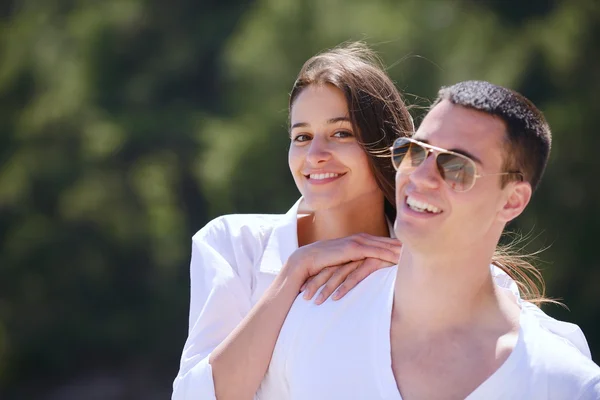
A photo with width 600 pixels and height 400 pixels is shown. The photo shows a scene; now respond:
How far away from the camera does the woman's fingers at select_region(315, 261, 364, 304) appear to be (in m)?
2.12

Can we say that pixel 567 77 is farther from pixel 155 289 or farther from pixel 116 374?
pixel 116 374

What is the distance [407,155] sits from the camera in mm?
1899

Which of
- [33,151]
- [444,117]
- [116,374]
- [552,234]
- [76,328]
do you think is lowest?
[116,374]

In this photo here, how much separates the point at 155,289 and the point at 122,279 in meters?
0.33

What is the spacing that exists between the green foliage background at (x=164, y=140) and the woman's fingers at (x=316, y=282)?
426cm

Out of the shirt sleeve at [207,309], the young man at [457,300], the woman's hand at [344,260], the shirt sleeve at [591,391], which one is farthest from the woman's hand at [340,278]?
the shirt sleeve at [591,391]

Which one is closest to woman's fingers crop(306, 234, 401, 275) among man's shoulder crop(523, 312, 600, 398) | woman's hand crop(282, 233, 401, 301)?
woman's hand crop(282, 233, 401, 301)

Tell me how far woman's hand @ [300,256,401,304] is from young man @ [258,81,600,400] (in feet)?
0.41

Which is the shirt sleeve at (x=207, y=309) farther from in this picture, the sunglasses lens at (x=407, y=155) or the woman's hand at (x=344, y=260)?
the sunglasses lens at (x=407, y=155)

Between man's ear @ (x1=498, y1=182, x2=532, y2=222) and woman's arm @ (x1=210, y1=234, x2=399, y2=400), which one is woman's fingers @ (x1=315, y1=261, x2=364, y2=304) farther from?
man's ear @ (x1=498, y1=182, x2=532, y2=222)

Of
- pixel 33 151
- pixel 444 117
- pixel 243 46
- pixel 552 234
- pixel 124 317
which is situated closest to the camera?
pixel 444 117

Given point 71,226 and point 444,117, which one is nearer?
point 444,117

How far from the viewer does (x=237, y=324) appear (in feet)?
7.76

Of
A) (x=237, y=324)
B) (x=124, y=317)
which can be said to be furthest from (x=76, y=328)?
(x=237, y=324)
